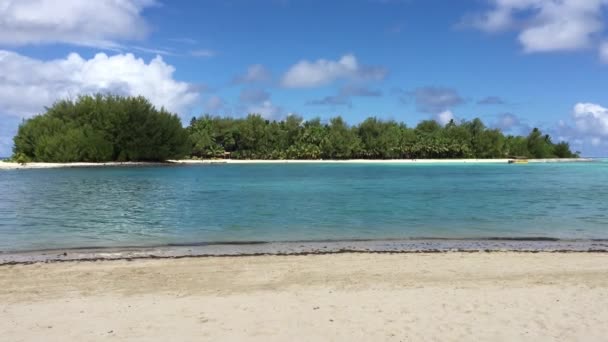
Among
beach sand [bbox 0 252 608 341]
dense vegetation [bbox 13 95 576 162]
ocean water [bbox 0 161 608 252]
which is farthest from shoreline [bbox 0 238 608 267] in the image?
dense vegetation [bbox 13 95 576 162]

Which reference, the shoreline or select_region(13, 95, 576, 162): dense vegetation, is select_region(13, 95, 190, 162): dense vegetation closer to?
select_region(13, 95, 576, 162): dense vegetation

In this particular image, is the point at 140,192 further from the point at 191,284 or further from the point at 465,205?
the point at 191,284

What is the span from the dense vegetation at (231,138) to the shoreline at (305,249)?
3543 inches

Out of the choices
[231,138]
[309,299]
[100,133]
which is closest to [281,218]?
[309,299]

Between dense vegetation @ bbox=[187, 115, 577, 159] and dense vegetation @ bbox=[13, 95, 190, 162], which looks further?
dense vegetation @ bbox=[187, 115, 577, 159]

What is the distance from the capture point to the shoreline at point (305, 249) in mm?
13625

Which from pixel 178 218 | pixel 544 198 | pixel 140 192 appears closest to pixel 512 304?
pixel 178 218

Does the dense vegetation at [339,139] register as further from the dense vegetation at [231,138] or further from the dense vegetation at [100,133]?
the dense vegetation at [100,133]

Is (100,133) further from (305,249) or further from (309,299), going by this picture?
(309,299)

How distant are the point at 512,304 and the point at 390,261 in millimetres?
4285

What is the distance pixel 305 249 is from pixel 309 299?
579cm

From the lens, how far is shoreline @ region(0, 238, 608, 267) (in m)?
13.6

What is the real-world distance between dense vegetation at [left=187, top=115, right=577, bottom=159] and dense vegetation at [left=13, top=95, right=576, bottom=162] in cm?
26

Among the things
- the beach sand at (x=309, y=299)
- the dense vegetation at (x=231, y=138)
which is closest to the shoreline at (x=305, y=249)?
the beach sand at (x=309, y=299)
